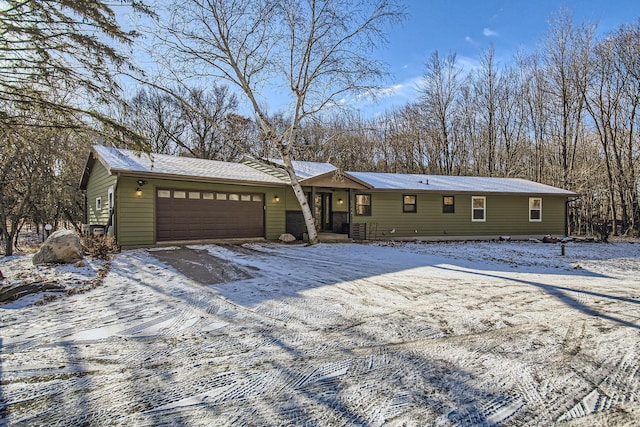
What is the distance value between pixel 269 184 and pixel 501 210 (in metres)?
10.7

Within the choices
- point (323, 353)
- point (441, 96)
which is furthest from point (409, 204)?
point (441, 96)

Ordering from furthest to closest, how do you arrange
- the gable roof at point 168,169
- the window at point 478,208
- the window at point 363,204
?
1. the window at point 478,208
2. the window at point 363,204
3. the gable roof at point 168,169

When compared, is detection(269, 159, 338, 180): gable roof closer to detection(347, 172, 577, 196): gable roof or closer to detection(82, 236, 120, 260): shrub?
detection(347, 172, 577, 196): gable roof

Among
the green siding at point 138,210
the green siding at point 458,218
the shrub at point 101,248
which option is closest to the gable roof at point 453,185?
the green siding at point 458,218

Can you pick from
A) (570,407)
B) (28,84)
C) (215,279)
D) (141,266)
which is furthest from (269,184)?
(570,407)

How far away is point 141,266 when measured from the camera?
22.6ft

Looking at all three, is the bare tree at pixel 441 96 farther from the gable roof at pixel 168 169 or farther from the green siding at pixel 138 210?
the green siding at pixel 138 210

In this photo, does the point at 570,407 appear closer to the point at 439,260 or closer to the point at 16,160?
the point at 439,260

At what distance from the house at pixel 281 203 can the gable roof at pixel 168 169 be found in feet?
0.13

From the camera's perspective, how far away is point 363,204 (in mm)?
13844

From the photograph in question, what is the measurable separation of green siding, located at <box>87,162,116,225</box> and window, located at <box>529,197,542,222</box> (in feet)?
55.7

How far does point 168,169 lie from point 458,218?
468 inches

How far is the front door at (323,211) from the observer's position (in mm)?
14438

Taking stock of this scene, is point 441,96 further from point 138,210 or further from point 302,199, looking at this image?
point 138,210
